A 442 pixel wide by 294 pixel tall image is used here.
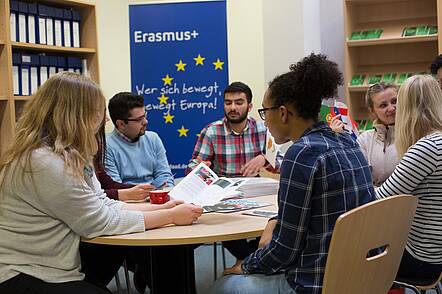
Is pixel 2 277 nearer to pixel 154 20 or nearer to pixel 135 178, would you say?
pixel 135 178

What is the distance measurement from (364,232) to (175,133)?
3.25 meters

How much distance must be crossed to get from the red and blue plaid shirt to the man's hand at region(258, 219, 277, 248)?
5.77ft

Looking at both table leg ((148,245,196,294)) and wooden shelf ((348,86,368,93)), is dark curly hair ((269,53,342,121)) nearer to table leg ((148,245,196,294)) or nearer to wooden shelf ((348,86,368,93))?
table leg ((148,245,196,294))

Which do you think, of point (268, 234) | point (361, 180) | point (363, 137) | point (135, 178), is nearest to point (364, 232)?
point (361, 180)

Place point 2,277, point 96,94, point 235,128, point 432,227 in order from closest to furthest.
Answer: point 2,277
point 96,94
point 432,227
point 235,128

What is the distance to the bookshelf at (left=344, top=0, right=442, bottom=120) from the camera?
488cm

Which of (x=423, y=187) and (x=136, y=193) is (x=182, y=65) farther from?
(x=423, y=187)

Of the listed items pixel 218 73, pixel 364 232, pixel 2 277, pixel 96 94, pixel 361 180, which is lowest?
pixel 2 277

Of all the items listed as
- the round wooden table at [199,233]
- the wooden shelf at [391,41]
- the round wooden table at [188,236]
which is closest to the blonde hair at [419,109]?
Answer: the round wooden table at [188,236]

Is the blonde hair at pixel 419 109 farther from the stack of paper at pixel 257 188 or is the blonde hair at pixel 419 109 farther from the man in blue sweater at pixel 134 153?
the man in blue sweater at pixel 134 153

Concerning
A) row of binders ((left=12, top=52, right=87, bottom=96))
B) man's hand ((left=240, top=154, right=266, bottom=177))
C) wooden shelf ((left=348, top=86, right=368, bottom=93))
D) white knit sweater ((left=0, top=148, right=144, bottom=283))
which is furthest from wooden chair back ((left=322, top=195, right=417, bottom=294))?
wooden shelf ((left=348, top=86, right=368, bottom=93))

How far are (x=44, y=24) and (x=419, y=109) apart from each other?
292cm

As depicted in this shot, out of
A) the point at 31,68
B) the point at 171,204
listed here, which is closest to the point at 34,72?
the point at 31,68

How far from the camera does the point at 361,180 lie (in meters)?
1.74
